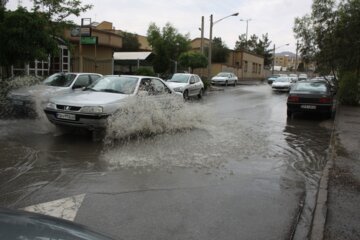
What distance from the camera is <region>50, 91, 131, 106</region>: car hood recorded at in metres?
9.41

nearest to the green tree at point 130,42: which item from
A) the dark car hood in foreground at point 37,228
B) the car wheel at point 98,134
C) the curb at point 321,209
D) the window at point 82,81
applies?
the window at point 82,81

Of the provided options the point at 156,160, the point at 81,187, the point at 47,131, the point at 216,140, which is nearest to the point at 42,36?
the point at 47,131

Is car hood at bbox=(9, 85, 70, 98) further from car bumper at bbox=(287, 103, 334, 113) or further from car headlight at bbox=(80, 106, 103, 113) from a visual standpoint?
car bumper at bbox=(287, 103, 334, 113)

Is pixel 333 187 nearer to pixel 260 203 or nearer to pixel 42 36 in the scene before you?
pixel 260 203

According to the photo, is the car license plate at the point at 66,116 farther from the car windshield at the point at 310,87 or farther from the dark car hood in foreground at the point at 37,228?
the car windshield at the point at 310,87

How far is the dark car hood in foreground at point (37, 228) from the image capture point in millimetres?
2051

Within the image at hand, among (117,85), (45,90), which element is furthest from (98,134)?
(45,90)

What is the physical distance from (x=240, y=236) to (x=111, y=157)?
13.1 feet

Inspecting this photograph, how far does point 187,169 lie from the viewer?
714 cm

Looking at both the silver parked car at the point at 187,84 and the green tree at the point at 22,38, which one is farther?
the silver parked car at the point at 187,84

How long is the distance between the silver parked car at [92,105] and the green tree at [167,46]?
1227 inches

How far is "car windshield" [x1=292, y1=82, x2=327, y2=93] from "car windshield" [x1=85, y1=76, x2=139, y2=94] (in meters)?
7.77

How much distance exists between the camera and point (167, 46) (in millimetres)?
43406

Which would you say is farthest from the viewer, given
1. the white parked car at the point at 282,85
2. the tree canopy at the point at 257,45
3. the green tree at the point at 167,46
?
the tree canopy at the point at 257,45
